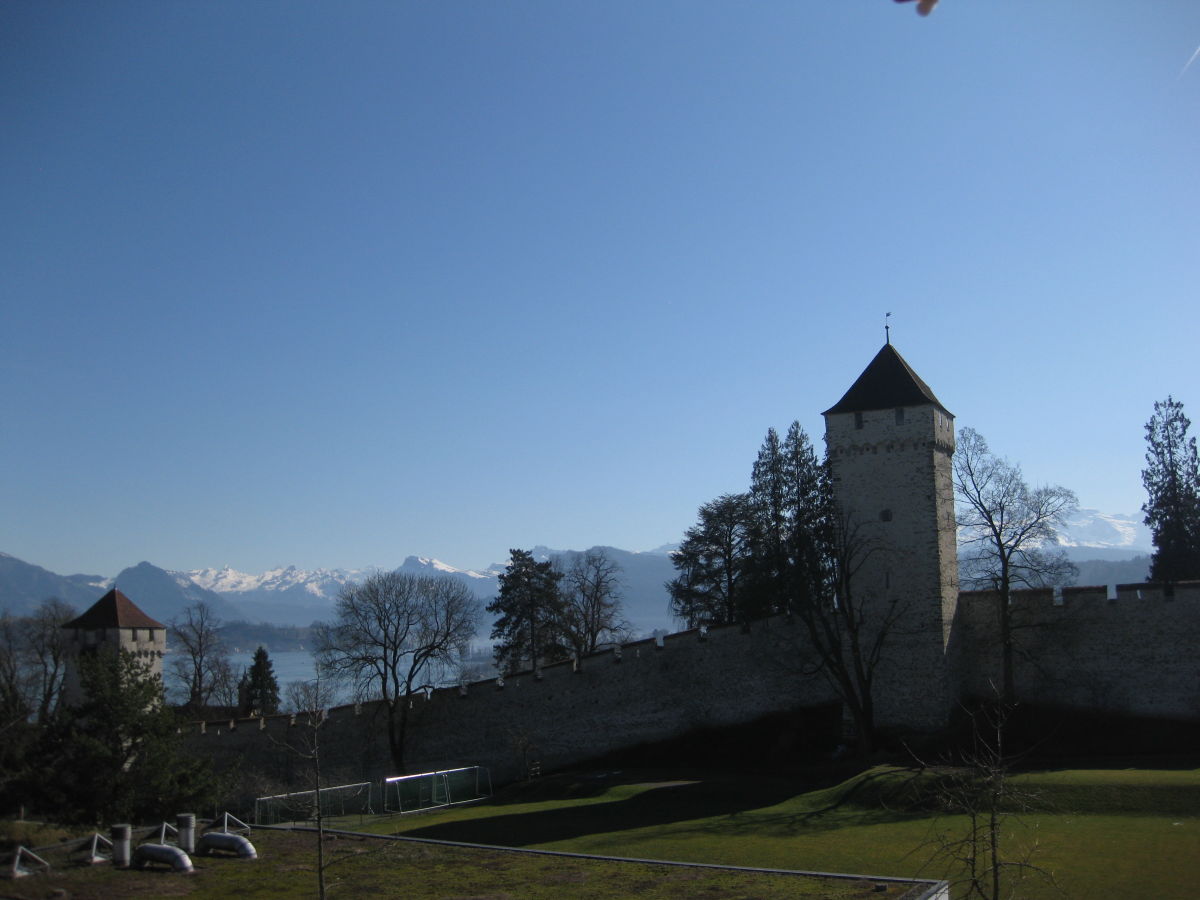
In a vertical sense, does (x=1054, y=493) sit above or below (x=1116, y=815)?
above

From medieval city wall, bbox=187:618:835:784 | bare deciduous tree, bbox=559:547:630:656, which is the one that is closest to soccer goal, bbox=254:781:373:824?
medieval city wall, bbox=187:618:835:784

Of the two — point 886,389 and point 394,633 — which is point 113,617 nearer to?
point 394,633

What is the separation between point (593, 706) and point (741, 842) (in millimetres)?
13802

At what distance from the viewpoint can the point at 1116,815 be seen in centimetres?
2023

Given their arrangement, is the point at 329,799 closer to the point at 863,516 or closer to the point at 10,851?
the point at 10,851

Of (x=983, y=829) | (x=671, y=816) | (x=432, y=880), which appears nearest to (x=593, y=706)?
(x=671, y=816)

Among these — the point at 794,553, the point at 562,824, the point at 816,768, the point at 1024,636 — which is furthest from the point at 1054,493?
the point at 562,824

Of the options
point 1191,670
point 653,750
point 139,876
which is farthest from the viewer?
point 653,750

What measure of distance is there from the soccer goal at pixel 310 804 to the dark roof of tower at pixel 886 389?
18.7 meters

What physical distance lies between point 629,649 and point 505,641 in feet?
48.7

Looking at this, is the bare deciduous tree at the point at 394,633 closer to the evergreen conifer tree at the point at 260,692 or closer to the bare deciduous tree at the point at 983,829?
the evergreen conifer tree at the point at 260,692

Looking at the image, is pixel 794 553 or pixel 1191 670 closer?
pixel 1191 670

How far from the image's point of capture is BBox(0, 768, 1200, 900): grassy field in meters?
16.4

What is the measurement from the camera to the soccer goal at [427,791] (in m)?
30.2
